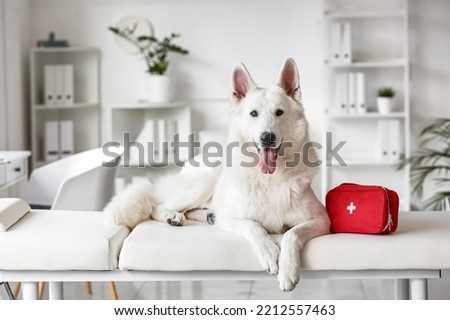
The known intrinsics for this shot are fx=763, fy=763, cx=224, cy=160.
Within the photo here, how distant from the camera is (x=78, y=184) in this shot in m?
3.52

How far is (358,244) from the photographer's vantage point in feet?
6.76

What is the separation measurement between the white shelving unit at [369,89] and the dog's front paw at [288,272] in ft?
12.2

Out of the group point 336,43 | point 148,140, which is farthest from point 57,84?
point 336,43

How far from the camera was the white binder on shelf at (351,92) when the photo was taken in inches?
221

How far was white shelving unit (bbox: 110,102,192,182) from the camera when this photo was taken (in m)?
5.69

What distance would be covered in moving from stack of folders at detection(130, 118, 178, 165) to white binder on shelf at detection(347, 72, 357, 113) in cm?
133

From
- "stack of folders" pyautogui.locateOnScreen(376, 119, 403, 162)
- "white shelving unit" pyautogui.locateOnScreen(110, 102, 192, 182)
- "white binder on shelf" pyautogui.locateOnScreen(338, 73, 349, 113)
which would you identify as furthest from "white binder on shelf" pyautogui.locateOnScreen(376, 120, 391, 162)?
"white shelving unit" pyautogui.locateOnScreen(110, 102, 192, 182)

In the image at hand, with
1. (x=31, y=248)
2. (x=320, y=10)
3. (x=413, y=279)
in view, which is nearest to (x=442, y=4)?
(x=320, y=10)

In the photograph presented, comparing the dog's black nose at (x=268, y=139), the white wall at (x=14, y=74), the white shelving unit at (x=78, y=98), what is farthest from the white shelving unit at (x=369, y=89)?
the dog's black nose at (x=268, y=139)

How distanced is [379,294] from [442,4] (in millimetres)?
2850

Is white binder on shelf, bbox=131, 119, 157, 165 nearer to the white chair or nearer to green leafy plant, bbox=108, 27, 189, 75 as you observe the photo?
green leafy plant, bbox=108, 27, 189, 75

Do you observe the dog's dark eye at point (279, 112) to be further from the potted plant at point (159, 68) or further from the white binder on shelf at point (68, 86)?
the white binder on shelf at point (68, 86)

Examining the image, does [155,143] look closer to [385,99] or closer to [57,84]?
[57,84]
